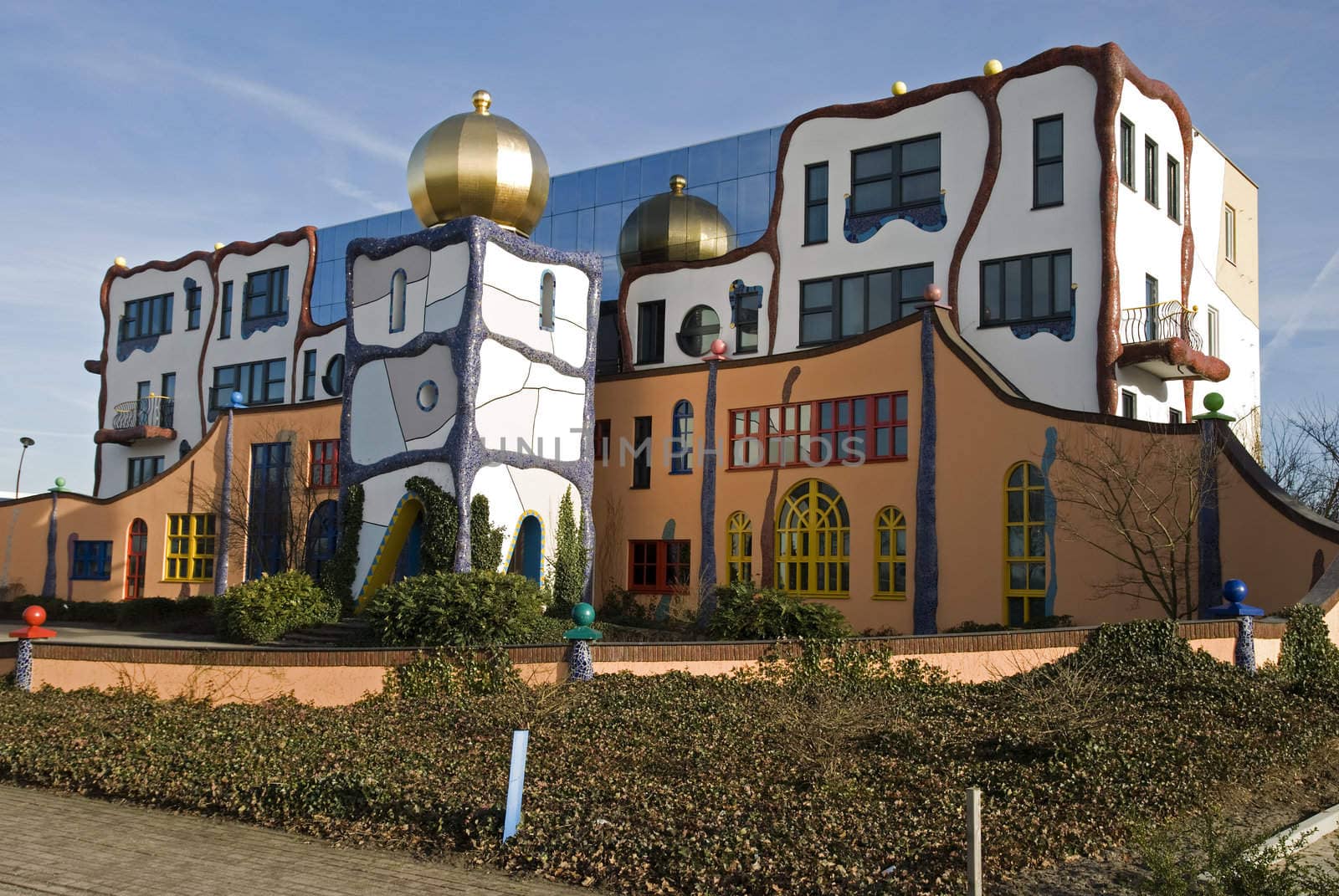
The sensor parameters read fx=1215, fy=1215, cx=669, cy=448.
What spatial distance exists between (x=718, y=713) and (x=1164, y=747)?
13.1 ft

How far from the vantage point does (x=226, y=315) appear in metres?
37.2

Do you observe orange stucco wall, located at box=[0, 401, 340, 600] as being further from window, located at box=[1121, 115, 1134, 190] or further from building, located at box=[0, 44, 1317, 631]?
window, located at box=[1121, 115, 1134, 190]

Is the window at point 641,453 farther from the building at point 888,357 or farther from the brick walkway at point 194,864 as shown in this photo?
the brick walkway at point 194,864

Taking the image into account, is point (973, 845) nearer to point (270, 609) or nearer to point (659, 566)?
point (270, 609)

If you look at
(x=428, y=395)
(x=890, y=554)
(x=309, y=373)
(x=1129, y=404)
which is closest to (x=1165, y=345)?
(x=1129, y=404)

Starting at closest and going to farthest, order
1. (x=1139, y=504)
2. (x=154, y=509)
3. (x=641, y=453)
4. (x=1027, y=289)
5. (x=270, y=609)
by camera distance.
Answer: (x=1139, y=504) → (x=270, y=609) → (x=1027, y=289) → (x=641, y=453) → (x=154, y=509)

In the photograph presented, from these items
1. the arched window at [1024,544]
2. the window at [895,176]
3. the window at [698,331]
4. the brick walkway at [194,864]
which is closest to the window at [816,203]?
the window at [895,176]

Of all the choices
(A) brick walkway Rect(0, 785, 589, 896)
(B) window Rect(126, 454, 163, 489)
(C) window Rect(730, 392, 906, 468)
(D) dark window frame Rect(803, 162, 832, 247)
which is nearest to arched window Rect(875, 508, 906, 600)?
(C) window Rect(730, 392, 906, 468)

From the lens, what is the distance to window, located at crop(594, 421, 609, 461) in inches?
1029

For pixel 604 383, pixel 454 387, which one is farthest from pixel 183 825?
pixel 604 383

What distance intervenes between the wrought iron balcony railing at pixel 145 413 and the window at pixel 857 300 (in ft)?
72.2

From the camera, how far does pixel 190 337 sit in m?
37.7

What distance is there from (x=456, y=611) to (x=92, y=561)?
773 inches

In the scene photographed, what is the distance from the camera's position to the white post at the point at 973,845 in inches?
254
